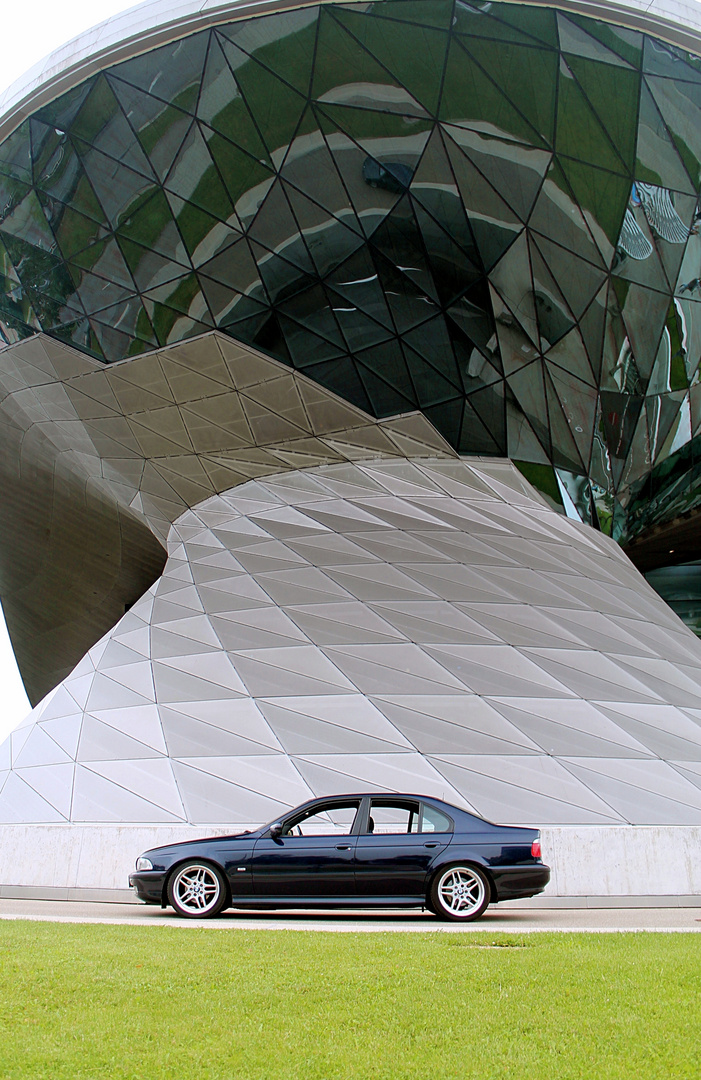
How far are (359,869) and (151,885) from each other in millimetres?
1868

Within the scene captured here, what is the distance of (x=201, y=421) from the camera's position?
1756 cm

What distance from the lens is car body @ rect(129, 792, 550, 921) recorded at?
6.90 metres

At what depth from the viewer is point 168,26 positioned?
12711 mm

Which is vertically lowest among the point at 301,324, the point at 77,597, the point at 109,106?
the point at 77,597

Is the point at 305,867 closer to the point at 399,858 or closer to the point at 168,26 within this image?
the point at 399,858

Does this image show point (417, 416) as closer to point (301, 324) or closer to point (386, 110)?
point (301, 324)

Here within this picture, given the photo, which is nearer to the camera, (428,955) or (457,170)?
(428,955)

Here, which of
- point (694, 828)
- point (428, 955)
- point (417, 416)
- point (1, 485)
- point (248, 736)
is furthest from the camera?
point (1, 485)

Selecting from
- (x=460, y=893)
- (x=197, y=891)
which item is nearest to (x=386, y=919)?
(x=460, y=893)

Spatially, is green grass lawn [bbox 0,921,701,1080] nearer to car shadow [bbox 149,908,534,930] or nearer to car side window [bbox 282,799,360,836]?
car shadow [bbox 149,908,534,930]

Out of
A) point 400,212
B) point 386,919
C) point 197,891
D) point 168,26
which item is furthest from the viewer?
point 400,212

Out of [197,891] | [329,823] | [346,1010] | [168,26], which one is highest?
[168,26]

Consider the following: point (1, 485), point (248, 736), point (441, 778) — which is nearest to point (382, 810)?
point (441, 778)

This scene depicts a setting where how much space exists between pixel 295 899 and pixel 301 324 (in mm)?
11633
